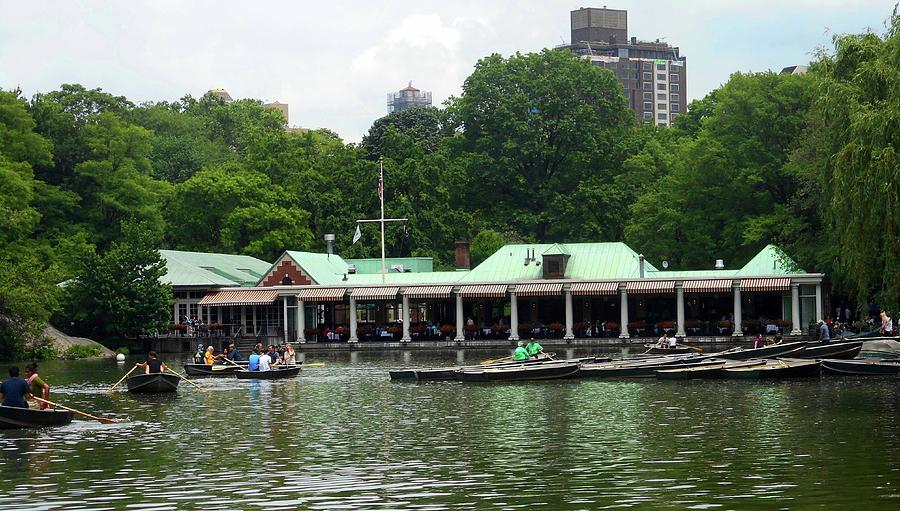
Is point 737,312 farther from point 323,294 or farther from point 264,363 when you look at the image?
point 264,363

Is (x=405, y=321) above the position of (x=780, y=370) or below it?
above

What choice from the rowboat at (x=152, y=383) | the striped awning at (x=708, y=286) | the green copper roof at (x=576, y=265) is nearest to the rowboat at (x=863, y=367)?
the rowboat at (x=152, y=383)

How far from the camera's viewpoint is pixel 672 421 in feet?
99.7

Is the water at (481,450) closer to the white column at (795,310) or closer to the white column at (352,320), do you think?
the white column at (795,310)

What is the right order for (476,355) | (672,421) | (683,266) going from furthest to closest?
1. (683,266)
2. (476,355)
3. (672,421)

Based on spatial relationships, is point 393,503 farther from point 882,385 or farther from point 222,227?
point 222,227

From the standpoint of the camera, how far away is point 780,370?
138 ft

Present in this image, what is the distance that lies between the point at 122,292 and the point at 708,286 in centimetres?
Result: 3187

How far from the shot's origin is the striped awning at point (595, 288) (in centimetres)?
7325

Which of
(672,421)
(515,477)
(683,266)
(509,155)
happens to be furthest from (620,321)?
(515,477)

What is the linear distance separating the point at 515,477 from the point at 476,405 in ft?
45.0

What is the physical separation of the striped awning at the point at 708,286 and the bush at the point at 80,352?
3174 centimetres

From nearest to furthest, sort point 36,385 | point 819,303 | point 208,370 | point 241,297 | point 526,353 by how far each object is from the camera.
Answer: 1. point 36,385
2. point 526,353
3. point 208,370
4. point 819,303
5. point 241,297

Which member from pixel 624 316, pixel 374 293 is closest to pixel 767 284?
pixel 624 316
